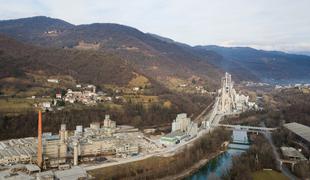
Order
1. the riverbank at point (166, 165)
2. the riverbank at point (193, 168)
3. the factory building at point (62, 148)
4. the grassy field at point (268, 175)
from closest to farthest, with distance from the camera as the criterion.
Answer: the riverbank at point (166, 165) → the grassy field at point (268, 175) → the riverbank at point (193, 168) → the factory building at point (62, 148)

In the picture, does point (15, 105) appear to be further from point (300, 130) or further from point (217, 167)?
point (300, 130)

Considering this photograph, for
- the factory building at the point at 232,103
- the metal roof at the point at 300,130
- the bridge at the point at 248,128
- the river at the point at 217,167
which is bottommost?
the river at the point at 217,167

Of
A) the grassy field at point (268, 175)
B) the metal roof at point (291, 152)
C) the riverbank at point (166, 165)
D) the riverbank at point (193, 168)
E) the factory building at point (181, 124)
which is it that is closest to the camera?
the riverbank at point (166, 165)

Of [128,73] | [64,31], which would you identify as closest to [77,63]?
[128,73]

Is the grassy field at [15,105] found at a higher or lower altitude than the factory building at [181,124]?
higher

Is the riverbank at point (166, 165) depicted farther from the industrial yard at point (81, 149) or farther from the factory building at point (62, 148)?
the factory building at point (62, 148)

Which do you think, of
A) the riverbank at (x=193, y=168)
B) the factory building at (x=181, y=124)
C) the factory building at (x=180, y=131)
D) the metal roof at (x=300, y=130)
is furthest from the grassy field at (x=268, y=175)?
the factory building at (x=181, y=124)

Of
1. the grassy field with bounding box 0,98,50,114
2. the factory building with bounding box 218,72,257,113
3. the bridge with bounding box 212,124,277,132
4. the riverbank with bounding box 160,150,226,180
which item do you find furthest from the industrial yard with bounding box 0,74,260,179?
the factory building with bounding box 218,72,257,113

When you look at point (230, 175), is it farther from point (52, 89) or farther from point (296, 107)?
point (296, 107)

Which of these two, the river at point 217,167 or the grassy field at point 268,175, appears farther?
the river at point 217,167
